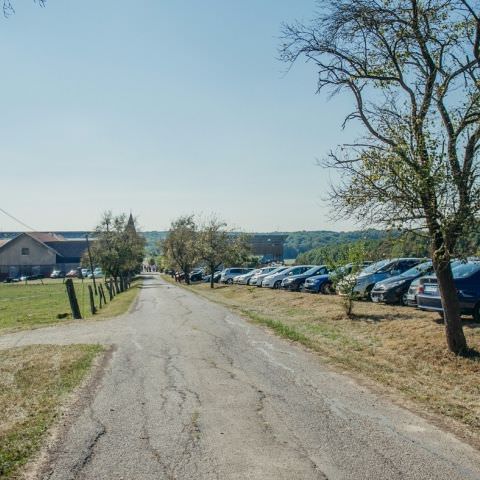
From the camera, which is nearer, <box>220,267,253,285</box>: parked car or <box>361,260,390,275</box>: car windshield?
<box>361,260,390,275</box>: car windshield

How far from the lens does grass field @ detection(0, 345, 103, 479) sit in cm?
509

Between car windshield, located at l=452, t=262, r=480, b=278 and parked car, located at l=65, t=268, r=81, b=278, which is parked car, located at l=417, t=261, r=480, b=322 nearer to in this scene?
car windshield, located at l=452, t=262, r=480, b=278

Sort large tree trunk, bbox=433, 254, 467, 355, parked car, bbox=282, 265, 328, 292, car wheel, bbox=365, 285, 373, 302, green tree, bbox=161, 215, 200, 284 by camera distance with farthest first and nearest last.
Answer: green tree, bbox=161, 215, 200, 284
parked car, bbox=282, 265, 328, 292
car wheel, bbox=365, 285, 373, 302
large tree trunk, bbox=433, 254, 467, 355

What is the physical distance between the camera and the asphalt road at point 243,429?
4516 millimetres

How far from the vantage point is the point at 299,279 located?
28.9 metres

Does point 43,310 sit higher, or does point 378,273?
point 378,273

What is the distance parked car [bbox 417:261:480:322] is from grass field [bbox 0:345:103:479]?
783cm

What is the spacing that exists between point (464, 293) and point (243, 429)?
8571 mm

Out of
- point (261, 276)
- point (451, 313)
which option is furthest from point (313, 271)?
point (451, 313)

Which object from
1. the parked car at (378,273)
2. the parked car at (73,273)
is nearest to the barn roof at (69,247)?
the parked car at (73,273)

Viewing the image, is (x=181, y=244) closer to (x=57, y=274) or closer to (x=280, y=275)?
(x=280, y=275)

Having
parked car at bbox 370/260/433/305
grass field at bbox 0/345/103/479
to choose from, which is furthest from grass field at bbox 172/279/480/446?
grass field at bbox 0/345/103/479

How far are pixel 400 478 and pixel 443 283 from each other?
237 inches

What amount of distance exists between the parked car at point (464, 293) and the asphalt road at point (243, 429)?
424cm
